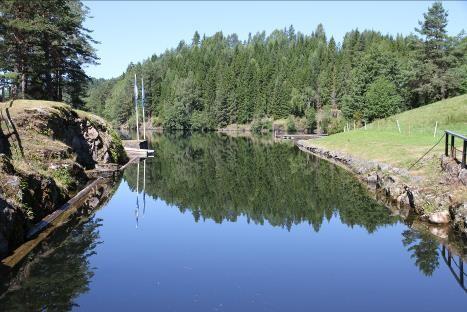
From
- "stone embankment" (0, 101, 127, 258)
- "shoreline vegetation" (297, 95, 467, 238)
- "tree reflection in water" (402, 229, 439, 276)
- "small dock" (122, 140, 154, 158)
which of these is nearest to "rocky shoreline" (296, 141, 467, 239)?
"shoreline vegetation" (297, 95, 467, 238)

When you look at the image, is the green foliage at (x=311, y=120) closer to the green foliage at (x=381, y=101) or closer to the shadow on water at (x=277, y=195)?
the green foliage at (x=381, y=101)

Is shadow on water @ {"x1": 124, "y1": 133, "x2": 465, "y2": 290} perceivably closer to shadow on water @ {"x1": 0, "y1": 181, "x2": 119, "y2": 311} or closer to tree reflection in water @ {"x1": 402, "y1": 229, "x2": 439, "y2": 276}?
tree reflection in water @ {"x1": 402, "y1": 229, "x2": 439, "y2": 276}

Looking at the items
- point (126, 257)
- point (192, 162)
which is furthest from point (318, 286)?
point (192, 162)

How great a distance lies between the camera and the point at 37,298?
45.0 feet

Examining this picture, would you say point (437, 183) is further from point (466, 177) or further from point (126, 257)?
point (126, 257)

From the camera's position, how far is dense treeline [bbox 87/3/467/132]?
256ft

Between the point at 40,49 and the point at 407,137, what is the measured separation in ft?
132

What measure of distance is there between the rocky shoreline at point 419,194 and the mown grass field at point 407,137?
1.41 metres

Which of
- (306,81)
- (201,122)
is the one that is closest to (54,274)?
(201,122)

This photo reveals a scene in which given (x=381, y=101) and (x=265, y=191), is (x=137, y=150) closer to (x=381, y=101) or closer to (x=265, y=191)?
(x=265, y=191)

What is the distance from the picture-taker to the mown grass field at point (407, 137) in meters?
36.2

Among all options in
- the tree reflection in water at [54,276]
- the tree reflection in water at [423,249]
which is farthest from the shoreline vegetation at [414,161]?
the tree reflection in water at [54,276]

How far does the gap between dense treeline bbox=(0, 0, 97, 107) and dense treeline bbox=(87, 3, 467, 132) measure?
47.6 metres

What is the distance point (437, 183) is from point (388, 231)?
479 cm
